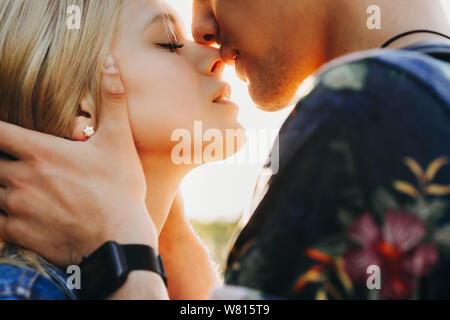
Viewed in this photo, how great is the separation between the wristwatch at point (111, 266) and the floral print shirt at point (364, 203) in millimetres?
595

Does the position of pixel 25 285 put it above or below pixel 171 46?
below

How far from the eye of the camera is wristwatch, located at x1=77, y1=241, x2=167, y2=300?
1.60 metres

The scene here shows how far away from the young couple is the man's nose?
0.04 ft

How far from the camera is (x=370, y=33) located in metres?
2.14

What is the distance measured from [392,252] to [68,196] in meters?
1.22

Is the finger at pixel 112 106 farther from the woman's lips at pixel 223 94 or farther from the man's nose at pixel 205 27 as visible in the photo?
the man's nose at pixel 205 27

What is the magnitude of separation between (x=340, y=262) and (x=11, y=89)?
1629mm

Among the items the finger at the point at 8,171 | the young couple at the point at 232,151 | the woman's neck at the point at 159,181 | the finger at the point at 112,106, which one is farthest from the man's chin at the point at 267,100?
the finger at the point at 8,171

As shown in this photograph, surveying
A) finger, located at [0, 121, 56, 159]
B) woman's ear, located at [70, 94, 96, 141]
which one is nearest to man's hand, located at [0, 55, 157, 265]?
finger, located at [0, 121, 56, 159]

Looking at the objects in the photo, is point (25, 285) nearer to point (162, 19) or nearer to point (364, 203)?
point (364, 203)

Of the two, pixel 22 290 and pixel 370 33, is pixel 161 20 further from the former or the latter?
pixel 22 290

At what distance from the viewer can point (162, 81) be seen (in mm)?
2164

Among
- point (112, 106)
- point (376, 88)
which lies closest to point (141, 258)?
point (112, 106)

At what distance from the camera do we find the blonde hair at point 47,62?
6.75ft
